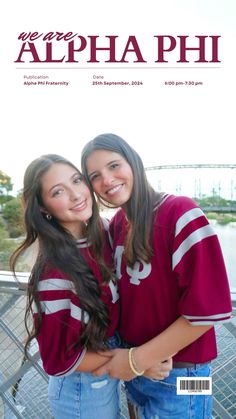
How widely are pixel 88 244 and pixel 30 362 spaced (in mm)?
584

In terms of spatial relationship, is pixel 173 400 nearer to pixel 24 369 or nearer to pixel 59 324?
pixel 59 324

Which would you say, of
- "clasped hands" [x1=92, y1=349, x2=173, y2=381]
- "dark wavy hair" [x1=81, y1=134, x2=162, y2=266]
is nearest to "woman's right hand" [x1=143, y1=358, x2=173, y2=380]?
"clasped hands" [x1=92, y1=349, x2=173, y2=381]

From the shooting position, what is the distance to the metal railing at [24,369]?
3.76ft

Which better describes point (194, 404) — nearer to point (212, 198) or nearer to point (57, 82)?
point (57, 82)

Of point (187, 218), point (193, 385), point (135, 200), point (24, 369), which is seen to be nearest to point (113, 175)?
point (135, 200)

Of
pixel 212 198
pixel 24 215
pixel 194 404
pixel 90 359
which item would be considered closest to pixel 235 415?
pixel 194 404

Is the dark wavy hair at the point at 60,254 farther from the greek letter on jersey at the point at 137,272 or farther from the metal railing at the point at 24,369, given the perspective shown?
the metal railing at the point at 24,369

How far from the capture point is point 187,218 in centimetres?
74

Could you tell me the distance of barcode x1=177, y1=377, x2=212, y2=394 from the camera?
0.83 metres

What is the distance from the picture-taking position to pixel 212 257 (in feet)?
2.40

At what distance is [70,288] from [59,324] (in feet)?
0.26

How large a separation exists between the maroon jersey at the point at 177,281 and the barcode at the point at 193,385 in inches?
1.8

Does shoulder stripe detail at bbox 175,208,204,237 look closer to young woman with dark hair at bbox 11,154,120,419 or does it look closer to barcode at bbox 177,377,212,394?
young woman with dark hair at bbox 11,154,120,419

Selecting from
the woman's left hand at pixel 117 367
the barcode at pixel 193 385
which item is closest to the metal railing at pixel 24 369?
the barcode at pixel 193 385
